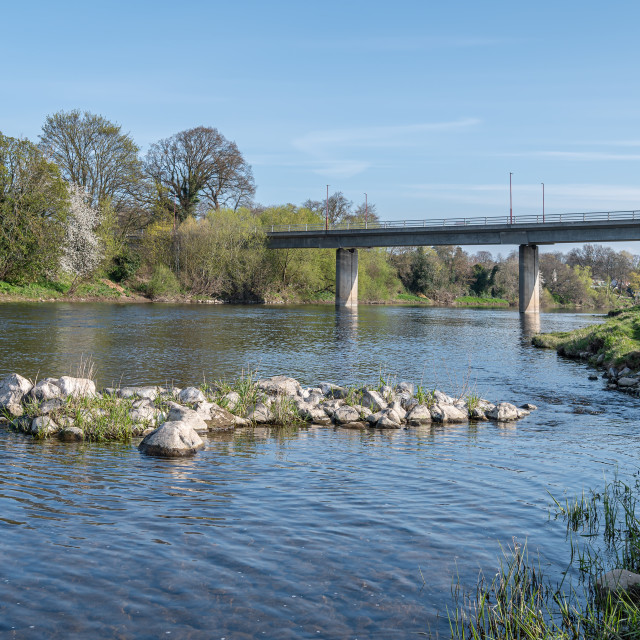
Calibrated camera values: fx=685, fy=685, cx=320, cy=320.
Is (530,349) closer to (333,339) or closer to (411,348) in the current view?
(411,348)

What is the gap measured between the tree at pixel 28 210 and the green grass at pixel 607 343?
47.1 meters

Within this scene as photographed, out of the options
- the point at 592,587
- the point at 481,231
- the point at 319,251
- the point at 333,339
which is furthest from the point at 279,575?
the point at 319,251

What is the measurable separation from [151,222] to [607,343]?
68193mm

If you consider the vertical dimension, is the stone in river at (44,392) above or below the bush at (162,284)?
below

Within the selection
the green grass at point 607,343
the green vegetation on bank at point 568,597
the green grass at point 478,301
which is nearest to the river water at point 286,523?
the green vegetation on bank at point 568,597

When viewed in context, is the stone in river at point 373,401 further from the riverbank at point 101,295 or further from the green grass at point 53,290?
the green grass at point 53,290

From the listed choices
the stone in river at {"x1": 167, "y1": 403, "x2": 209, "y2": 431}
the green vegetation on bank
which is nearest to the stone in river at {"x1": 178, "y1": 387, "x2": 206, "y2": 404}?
the stone in river at {"x1": 167, "y1": 403, "x2": 209, "y2": 431}

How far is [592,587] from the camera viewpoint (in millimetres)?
7109

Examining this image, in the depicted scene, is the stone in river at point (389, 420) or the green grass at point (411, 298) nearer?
the stone in river at point (389, 420)

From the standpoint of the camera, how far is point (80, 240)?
7062 cm

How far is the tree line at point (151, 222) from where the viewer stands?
6412cm

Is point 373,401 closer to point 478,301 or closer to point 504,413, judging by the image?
point 504,413

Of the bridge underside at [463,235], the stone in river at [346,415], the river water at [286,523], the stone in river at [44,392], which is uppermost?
the bridge underside at [463,235]

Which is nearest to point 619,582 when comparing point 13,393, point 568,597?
point 568,597
